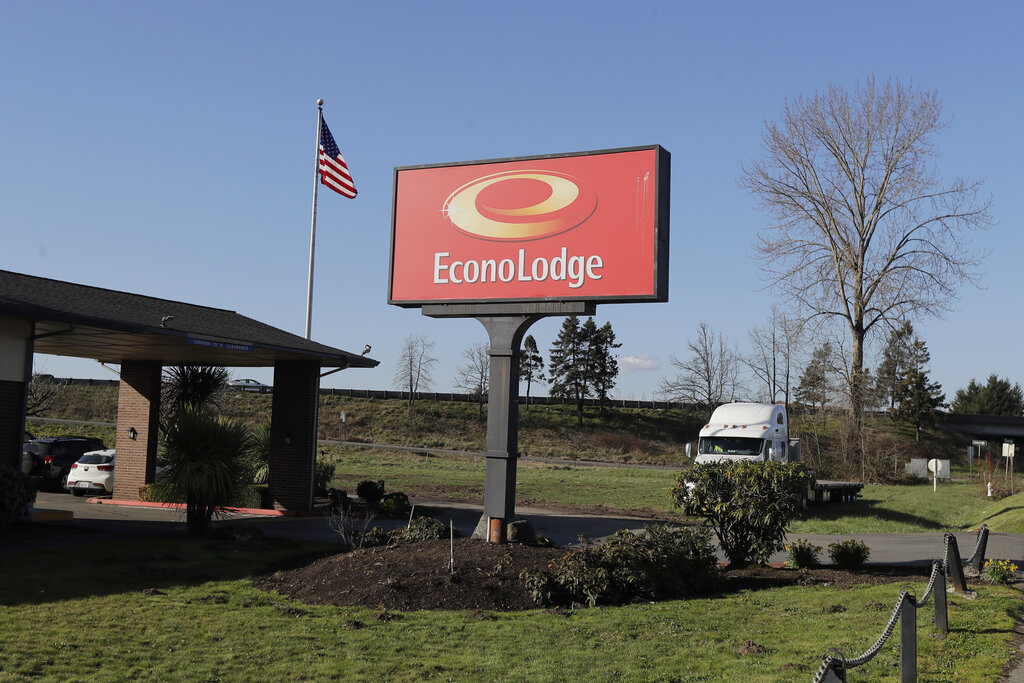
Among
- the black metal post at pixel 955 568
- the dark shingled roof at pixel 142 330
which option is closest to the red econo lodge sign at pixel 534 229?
the dark shingled roof at pixel 142 330

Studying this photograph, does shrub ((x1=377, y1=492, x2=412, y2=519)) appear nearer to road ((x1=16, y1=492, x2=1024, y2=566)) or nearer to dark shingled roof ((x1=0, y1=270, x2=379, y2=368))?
road ((x1=16, y1=492, x2=1024, y2=566))

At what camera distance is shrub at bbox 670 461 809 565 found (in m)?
13.3

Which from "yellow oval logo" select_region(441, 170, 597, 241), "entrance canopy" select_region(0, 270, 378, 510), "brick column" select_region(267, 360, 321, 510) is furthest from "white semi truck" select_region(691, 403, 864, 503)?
"yellow oval logo" select_region(441, 170, 597, 241)

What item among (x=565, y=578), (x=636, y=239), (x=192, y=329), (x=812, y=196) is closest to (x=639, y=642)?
(x=565, y=578)

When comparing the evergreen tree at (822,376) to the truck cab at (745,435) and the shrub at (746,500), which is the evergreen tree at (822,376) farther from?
the shrub at (746,500)

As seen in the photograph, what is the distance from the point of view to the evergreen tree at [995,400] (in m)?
91.6

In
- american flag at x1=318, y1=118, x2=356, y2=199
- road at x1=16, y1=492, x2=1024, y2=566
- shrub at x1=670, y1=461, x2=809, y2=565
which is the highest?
american flag at x1=318, y1=118, x2=356, y2=199

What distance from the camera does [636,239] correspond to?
14477 mm

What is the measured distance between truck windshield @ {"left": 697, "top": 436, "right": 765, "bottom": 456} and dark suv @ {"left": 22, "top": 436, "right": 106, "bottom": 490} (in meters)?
19.6

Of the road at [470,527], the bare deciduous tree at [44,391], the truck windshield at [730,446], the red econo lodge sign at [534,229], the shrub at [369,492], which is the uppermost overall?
the red econo lodge sign at [534,229]

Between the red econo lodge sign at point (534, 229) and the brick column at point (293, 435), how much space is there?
6776 millimetres

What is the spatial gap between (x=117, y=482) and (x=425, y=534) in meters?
13.5

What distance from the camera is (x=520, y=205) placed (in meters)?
15.5

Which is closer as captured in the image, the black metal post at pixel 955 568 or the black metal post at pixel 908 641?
the black metal post at pixel 908 641
